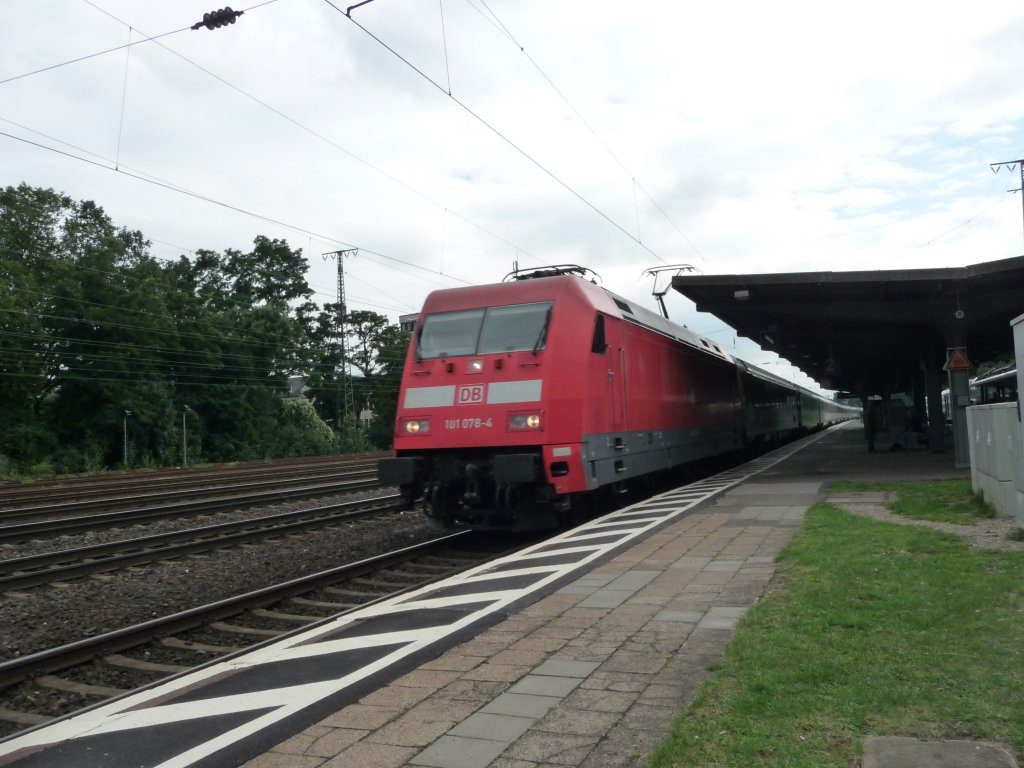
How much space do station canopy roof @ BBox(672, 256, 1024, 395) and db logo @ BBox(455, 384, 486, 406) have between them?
10981 millimetres

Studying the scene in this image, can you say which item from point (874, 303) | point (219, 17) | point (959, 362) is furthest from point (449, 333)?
point (874, 303)

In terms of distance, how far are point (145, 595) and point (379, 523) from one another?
18.0ft

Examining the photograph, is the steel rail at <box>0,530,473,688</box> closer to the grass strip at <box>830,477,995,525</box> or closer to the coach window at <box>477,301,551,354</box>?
the coach window at <box>477,301,551,354</box>

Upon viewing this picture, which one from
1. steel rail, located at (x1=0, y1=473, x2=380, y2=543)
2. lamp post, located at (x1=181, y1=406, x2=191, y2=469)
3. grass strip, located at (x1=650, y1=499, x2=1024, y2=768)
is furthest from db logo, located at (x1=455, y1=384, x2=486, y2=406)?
lamp post, located at (x1=181, y1=406, x2=191, y2=469)

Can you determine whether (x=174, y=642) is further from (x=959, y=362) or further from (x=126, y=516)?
(x=959, y=362)

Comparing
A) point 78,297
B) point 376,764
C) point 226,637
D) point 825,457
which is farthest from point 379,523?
point 78,297

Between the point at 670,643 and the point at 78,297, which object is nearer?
the point at 670,643

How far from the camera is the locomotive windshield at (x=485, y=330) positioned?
1095 centimetres

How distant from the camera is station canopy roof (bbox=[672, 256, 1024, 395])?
19844 millimetres

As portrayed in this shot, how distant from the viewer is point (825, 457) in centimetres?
2603

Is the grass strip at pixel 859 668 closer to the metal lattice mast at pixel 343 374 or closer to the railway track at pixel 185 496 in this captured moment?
the railway track at pixel 185 496

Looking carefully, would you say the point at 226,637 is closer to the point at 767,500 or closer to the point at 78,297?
the point at 767,500

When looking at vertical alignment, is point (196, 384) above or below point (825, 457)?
above

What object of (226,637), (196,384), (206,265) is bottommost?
(226,637)
